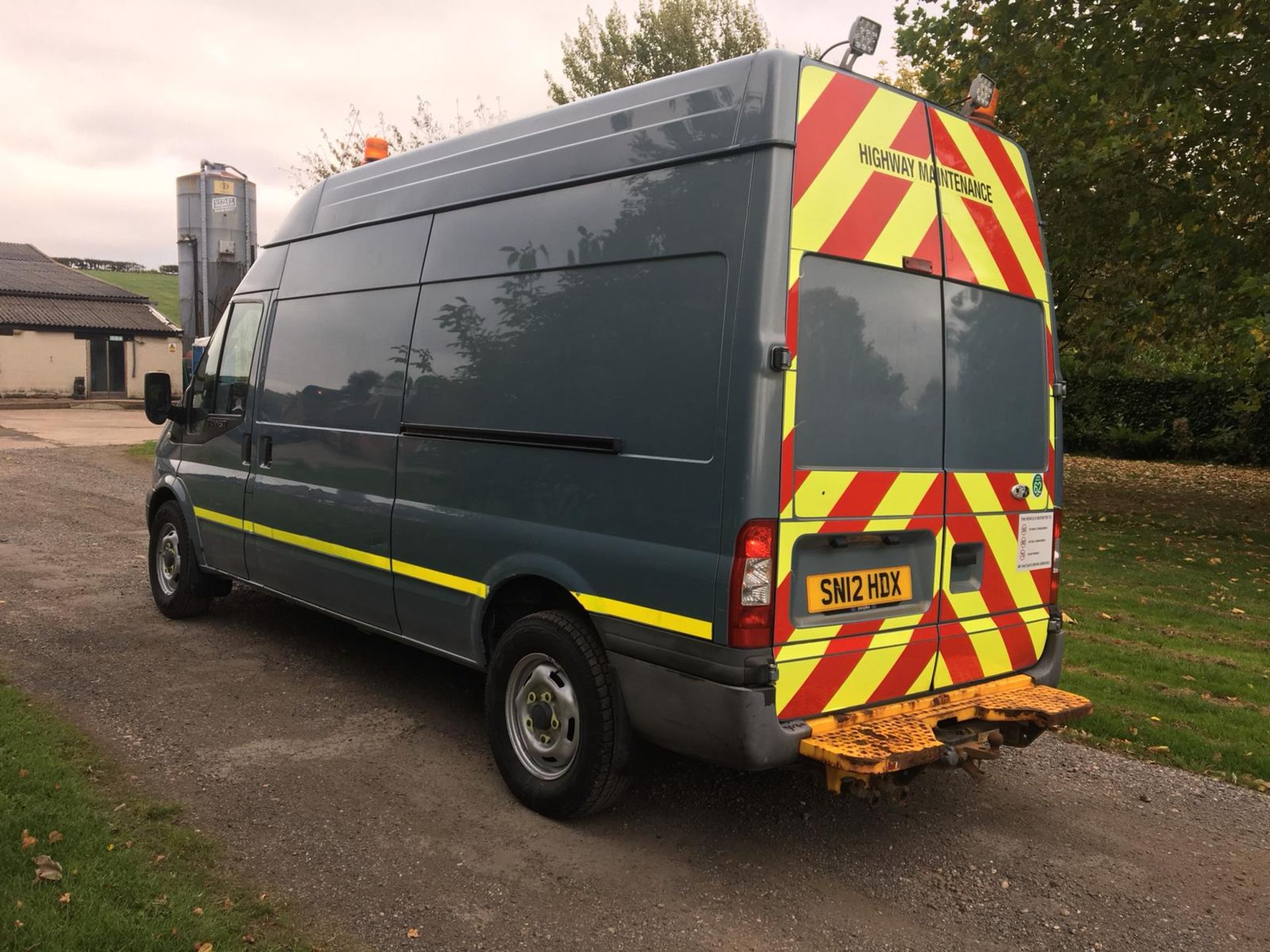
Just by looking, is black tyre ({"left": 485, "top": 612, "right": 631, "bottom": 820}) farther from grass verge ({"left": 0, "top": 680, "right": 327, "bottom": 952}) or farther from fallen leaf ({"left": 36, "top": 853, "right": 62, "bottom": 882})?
fallen leaf ({"left": 36, "top": 853, "right": 62, "bottom": 882})

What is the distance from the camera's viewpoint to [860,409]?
369 centimetres

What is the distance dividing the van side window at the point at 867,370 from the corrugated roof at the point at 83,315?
3876 centimetres

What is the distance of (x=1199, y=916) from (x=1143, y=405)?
23973 mm

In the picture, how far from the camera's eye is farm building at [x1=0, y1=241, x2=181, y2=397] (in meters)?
35.6

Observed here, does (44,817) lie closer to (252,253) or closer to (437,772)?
(437,772)

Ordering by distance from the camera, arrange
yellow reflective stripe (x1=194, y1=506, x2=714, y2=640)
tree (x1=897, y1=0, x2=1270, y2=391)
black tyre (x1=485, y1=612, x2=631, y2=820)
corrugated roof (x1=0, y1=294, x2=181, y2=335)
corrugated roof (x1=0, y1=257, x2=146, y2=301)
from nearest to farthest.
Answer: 1. yellow reflective stripe (x1=194, y1=506, x2=714, y2=640)
2. black tyre (x1=485, y1=612, x2=631, y2=820)
3. tree (x1=897, y1=0, x2=1270, y2=391)
4. corrugated roof (x1=0, y1=294, x2=181, y2=335)
5. corrugated roof (x1=0, y1=257, x2=146, y2=301)

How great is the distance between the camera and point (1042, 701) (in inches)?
163

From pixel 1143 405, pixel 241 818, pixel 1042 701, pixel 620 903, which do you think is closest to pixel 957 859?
pixel 1042 701

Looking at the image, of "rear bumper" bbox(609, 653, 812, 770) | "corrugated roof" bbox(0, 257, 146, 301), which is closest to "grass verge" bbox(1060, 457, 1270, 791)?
"rear bumper" bbox(609, 653, 812, 770)

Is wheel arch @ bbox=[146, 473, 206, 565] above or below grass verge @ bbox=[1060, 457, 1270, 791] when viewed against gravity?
above

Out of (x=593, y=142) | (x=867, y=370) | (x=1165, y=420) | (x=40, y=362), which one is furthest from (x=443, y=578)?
(x=40, y=362)

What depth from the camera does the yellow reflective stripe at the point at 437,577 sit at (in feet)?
11.6

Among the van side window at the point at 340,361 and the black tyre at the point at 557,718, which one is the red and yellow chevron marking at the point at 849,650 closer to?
the black tyre at the point at 557,718

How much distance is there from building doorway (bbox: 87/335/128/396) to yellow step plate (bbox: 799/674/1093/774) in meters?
39.7
